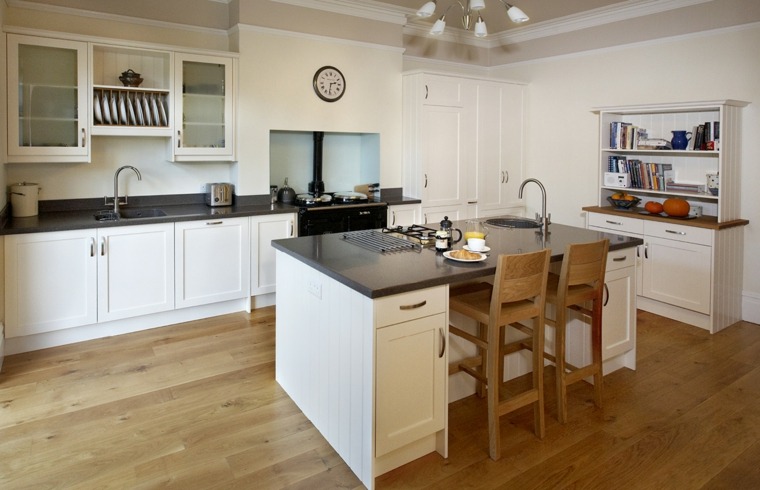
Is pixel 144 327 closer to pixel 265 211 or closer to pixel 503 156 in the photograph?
pixel 265 211

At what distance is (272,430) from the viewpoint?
2705 millimetres

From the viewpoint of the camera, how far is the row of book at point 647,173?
4766 mm

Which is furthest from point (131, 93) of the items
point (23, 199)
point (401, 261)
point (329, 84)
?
point (401, 261)

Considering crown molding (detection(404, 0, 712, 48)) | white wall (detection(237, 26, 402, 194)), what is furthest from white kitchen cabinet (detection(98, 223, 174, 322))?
crown molding (detection(404, 0, 712, 48))

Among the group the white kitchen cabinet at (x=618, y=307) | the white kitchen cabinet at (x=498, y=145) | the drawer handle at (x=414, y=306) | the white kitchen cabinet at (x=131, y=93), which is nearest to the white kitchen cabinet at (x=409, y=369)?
the drawer handle at (x=414, y=306)

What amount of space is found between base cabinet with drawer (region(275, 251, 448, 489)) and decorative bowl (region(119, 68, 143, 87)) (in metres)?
2.51

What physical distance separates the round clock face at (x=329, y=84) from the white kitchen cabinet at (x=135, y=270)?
1861mm

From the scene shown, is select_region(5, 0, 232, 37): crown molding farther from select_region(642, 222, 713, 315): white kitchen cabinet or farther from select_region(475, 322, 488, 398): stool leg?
select_region(642, 222, 713, 315): white kitchen cabinet

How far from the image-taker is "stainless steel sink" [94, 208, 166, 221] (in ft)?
13.3

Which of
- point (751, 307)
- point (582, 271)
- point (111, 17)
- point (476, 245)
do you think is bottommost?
point (751, 307)

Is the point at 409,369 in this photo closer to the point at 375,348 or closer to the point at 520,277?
the point at 375,348

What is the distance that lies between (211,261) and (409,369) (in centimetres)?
250

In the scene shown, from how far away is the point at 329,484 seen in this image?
228 cm

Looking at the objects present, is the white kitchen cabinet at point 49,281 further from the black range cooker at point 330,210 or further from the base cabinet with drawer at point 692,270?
the base cabinet with drawer at point 692,270
